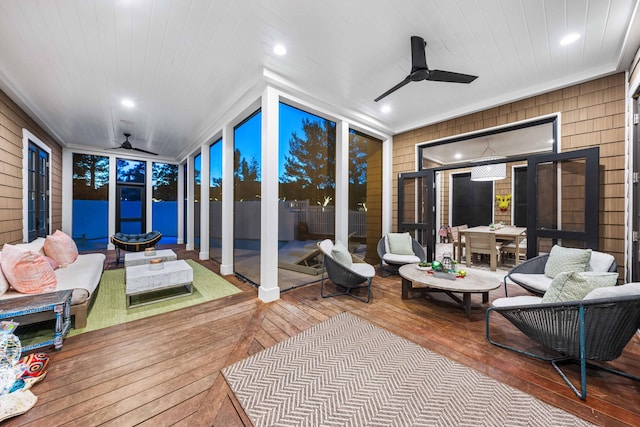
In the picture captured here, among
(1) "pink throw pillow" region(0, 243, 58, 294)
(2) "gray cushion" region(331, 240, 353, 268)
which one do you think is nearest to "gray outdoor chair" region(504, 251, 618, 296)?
(2) "gray cushion" region(331, 240, 353, 268)

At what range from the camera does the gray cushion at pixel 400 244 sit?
4547 mm

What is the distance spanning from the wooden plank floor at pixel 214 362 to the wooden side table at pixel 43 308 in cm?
12

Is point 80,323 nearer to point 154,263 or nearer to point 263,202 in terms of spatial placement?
point 154,263

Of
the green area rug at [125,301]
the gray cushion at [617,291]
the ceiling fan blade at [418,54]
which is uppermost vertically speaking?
the ceiling fan blade at [418,54]

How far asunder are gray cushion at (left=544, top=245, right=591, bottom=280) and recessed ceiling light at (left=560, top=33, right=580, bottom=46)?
236 cm

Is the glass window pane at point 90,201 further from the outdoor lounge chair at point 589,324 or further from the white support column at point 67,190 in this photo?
the outdoor lounge chair at point 589,324

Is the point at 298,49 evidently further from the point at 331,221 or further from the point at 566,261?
the point at 566,261

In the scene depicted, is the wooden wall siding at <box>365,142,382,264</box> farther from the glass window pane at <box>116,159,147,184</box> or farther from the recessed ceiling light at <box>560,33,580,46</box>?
the glass window pane at <box>116,159,147,184</box>

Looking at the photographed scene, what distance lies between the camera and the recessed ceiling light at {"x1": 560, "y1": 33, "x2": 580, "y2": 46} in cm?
253

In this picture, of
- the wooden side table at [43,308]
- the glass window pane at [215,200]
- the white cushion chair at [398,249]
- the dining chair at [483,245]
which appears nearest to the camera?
the wooden side table at [43,308]

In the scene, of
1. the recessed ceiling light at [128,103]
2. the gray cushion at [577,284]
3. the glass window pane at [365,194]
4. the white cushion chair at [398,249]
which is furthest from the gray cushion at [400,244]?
the recessed ceiling light at [128,103]

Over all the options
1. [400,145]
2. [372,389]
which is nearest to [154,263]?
[372,389]

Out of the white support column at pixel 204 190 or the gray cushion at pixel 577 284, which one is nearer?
the gray cushion at pixel 577 284

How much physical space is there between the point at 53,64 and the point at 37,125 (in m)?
2.85
